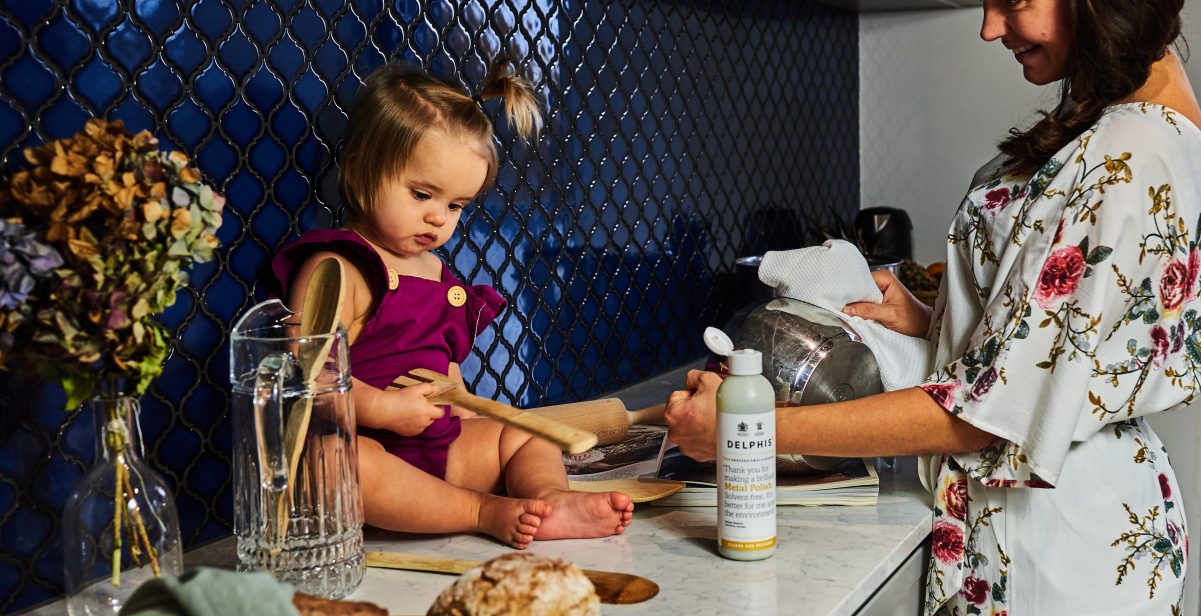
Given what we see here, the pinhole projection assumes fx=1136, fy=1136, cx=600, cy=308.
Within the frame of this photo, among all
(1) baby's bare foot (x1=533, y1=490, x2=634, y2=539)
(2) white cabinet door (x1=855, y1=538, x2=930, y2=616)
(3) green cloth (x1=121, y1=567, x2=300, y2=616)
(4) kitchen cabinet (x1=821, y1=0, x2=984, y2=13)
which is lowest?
(2) white cabinet door (x1=855, y1=538, x2=930, y2=616)

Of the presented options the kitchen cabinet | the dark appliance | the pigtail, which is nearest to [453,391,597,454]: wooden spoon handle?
the pigtail

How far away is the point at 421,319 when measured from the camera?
118 centimetres

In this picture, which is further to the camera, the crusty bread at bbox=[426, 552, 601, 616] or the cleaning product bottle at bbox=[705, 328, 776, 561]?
the cleaning product bottle at bbox=[705, 328, 776, 561]

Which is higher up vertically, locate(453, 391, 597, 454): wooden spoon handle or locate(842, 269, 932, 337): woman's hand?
locate(842, 269, 932, 337): woman's hand

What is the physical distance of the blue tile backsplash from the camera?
3.19 ft

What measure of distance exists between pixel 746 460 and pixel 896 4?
167cm

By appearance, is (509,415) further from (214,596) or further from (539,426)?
(214,596)

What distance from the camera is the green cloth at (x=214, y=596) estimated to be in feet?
2.20

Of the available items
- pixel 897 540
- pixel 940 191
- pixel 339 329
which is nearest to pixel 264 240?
pixel 339 329

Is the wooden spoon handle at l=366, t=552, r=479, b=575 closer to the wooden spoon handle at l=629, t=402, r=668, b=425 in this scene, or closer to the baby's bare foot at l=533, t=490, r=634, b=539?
the baby's bare foot at l=533, t=490, r=634, b=539

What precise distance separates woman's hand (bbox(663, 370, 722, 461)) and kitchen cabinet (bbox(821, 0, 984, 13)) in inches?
56.5

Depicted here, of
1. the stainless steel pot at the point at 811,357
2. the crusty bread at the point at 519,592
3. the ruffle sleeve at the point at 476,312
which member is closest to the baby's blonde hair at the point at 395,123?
the ruffle sleeve at the point at 476,312

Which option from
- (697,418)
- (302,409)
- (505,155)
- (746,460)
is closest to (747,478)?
(746,460)

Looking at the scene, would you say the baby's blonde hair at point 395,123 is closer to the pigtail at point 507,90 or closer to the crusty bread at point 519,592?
the pigtail at point 507,90
